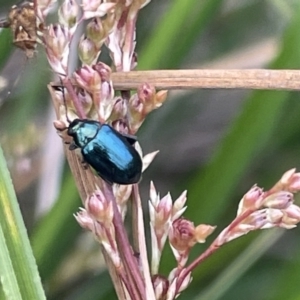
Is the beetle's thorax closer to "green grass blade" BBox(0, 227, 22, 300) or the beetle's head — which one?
the beetle's head

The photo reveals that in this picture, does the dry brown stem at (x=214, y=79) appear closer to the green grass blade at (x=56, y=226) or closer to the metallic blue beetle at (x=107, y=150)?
the metallic blue beetle at (x=107, y=150)

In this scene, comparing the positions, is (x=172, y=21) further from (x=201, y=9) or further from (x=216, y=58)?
(x=216, y=58)

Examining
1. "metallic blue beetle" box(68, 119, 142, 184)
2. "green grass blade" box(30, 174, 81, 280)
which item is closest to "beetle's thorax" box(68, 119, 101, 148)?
"metallic blue beetle" box(68, 119, 142, 184)

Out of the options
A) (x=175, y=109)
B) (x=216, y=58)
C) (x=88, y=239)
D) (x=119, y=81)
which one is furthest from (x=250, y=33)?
(x=119, y=81)

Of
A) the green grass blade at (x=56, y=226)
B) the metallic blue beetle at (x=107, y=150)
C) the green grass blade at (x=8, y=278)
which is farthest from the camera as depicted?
the green grass blade at (x=56, y=226)

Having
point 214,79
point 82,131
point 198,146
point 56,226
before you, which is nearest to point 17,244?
point 82,131

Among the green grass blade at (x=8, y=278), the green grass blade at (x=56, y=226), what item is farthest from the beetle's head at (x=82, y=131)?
the green grass blade at (x=56, y=226)

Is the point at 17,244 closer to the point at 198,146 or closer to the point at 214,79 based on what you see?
the point at 214,79

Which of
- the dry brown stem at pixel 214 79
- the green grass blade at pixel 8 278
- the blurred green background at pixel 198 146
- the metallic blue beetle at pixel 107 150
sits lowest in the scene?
the blurred green background at pixel 198 146
